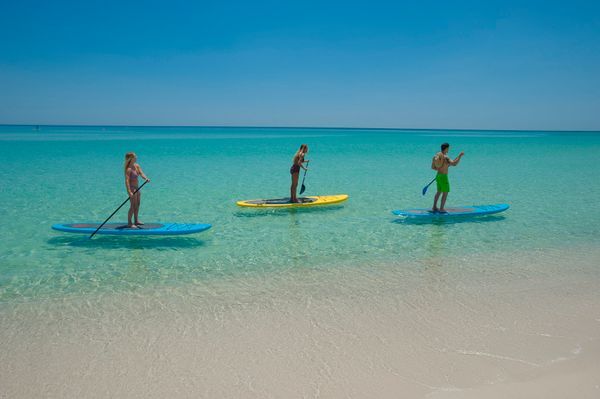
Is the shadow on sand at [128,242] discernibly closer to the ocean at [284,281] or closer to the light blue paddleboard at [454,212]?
the ocean at [284,281]

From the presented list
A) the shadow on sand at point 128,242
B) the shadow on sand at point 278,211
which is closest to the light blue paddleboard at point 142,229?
the shadow on sand at point 128,242

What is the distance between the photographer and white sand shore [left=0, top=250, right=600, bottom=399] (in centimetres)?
399

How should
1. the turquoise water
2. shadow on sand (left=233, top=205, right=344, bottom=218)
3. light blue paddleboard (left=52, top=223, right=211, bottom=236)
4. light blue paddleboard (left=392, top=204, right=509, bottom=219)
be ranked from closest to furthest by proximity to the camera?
the turquoise water, light blue paddleboard (left=52, top=223, right=211, bottom=236), light blue paddleboard (left=392, top=204, right=509, bottom=219), shadow on sand (left=233, top=205, right=344, bottom=218)

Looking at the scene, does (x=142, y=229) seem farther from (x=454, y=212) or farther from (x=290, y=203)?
(x=454, y=212)

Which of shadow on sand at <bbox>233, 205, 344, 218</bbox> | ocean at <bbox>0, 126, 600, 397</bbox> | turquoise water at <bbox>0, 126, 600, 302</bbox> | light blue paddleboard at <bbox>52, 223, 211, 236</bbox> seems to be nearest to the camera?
ocean at <bbox>0, 126, 600, 397</bbox>

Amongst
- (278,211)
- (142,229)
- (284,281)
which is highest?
(142,229)

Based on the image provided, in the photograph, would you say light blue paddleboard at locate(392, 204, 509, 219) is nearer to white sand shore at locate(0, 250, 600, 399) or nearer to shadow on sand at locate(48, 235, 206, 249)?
white sand shore at locate(0, 250, 600, 399)

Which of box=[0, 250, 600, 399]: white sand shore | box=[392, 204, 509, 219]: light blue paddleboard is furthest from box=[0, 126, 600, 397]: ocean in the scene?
box=[392, 204, 509, 219]: light blue paddleboard

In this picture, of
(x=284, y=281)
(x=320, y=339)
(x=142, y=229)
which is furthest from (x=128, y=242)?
(x=320, y=339)

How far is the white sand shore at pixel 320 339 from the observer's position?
3.99 m

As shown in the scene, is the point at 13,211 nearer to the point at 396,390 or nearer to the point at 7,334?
the point at 7,334

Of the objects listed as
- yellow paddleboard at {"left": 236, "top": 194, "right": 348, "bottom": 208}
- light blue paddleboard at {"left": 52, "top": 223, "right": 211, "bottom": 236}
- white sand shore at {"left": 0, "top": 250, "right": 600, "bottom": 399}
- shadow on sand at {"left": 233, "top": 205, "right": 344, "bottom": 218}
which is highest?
yellow paddleboard at {"left": 236, "top": 194, "right": 348, "bottom": 208}

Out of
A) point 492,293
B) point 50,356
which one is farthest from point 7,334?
point 492,293

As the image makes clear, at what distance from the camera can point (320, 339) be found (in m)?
4.88
